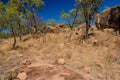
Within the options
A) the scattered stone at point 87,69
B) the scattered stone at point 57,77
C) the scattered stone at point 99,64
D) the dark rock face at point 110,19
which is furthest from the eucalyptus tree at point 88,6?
the scattered stone at point 57,77

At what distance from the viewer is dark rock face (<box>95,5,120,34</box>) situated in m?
25.4

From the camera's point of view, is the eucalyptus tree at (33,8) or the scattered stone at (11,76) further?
the eucalyptus tree at (33,8)

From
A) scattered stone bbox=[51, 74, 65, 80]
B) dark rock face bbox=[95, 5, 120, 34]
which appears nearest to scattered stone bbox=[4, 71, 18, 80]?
scattered stone bbox=[51, 74, 65, 80]

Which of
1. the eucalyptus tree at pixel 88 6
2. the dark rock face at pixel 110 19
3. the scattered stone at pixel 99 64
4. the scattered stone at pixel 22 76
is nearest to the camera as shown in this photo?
the scattered stone at pixel 22 76

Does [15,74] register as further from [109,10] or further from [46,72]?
[109,10]

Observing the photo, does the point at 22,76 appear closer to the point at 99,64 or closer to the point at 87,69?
the point at 87,69

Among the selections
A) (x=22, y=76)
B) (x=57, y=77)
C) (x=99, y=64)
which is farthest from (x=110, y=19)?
(x=22, y=76)

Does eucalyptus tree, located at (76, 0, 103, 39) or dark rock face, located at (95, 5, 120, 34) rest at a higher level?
eucalyptus tree, located at (76, 0, 103, 39)

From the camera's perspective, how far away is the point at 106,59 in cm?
1384

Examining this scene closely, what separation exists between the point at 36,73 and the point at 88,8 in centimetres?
1610

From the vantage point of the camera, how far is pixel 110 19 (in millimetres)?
26484

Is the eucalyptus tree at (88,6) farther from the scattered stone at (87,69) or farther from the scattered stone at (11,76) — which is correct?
the scattered stone at (11,76)

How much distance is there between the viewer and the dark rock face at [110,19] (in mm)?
25391

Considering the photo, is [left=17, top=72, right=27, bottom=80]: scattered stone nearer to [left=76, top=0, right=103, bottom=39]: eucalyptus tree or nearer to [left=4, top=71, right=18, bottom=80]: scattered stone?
[left=4, top=71, right=18, bottom=80]: scattered stone
